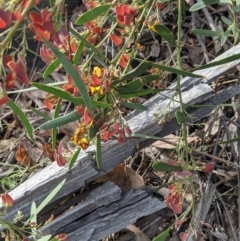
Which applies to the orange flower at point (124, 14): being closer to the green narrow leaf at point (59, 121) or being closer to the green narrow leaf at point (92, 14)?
the green narrow leaf at point (92, 14)

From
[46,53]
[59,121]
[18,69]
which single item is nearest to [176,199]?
[59,121]

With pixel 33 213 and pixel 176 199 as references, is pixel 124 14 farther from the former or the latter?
pixel 33 213

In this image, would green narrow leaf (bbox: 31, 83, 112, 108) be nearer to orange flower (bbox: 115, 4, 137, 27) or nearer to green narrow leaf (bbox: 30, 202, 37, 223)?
orange flower (bbox: 115, 4, 137, 27)

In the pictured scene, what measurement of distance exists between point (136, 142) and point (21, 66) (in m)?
0.78

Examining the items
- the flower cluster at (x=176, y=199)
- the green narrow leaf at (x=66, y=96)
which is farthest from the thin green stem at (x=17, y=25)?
the flower cluster at (x=176, y=199)

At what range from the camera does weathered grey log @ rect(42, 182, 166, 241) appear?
1.69 m

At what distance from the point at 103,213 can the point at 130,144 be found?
25 centimetres

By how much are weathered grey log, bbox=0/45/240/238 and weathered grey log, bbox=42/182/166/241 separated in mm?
69

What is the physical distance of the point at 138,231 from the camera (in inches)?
72.1

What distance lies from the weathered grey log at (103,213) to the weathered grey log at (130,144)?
0.07 meters

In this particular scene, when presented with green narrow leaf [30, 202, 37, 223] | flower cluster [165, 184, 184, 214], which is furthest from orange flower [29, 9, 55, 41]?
green narrow leaf [30, 202, 37, 223]

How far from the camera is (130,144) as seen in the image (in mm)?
1615

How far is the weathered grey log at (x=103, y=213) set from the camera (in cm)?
169

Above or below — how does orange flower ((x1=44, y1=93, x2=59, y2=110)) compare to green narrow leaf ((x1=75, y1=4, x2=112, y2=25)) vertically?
below
